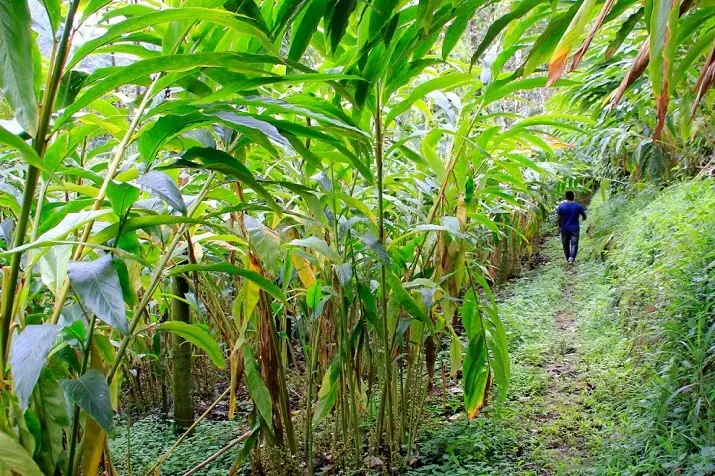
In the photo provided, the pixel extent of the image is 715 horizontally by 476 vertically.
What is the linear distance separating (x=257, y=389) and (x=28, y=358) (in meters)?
0.63

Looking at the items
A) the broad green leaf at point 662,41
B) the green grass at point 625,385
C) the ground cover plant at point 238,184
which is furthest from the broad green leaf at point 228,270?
the green grass at point 625,385

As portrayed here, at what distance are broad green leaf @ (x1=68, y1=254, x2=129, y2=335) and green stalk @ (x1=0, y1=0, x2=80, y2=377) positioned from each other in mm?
70

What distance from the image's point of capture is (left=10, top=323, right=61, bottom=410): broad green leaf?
1.56ft

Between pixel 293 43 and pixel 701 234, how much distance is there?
2.04 metres

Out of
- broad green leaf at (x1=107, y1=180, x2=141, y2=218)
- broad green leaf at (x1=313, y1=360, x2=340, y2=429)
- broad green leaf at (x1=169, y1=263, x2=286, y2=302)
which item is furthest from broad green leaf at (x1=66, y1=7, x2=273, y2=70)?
broad green leaf at (x1=313, y1=360, x2=340, y2=429)

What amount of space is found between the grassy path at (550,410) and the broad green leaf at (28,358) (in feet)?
4.23

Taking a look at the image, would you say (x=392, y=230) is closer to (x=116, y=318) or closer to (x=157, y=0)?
(x=157, y=0)

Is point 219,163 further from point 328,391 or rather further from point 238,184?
point 328,391

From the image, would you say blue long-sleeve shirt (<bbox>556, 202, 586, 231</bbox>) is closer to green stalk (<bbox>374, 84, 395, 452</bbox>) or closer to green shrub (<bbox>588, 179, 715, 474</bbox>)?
green shrub (<bbox>588, 179, 715, 474</bbox>)

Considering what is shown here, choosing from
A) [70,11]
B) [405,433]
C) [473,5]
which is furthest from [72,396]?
[405,433]

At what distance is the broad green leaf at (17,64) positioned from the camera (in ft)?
1.38

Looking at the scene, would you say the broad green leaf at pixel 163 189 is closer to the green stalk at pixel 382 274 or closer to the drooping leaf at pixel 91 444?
the drooping leaf at pixel 91 444

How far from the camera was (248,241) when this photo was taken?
3.19 feet

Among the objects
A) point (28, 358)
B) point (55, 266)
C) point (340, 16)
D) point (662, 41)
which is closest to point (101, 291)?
point (28, 358)
